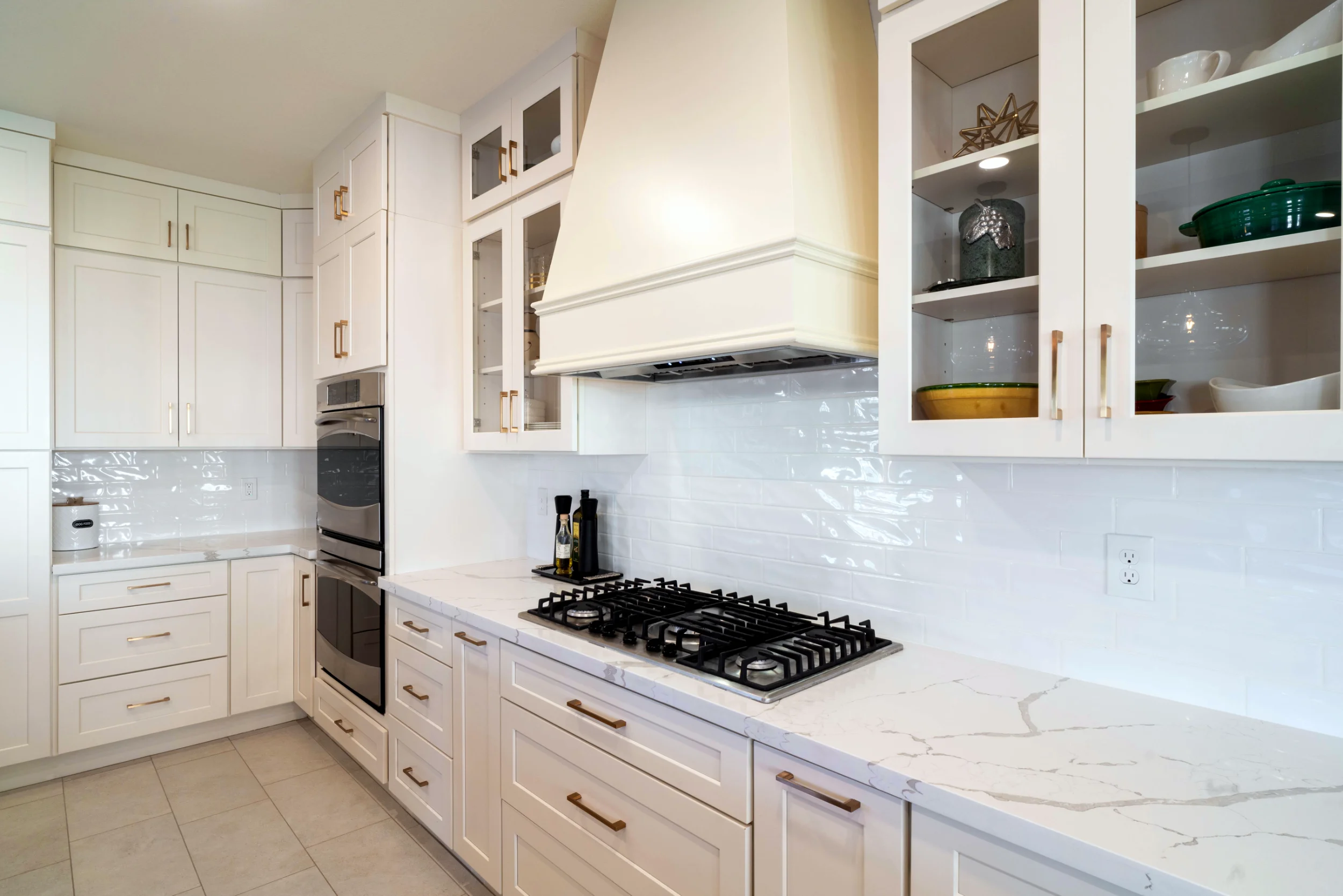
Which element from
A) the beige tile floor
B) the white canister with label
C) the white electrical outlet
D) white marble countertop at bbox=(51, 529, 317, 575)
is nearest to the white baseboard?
the beige tile floor

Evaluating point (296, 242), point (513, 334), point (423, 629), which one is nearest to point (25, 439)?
point (296, 242)

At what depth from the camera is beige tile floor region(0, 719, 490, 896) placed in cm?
221

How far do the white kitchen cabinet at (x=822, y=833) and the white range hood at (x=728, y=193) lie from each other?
2.71 feet

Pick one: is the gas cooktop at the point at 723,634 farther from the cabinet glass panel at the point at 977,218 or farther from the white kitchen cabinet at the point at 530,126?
the white kitchen cabinet at the point at 530,126

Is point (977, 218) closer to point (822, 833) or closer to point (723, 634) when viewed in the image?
point (723, 634)

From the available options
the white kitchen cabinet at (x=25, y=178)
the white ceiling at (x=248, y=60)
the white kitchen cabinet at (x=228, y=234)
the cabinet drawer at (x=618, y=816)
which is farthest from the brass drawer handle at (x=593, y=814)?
the white kitchen cabinet at (x=228, y=234)

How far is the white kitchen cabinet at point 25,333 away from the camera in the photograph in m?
2.69

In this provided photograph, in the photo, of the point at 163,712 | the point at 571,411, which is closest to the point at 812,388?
the point at 571,411

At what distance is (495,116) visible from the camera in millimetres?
2594

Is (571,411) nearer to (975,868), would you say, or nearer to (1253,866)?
(975,868)

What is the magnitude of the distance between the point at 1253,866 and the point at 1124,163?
3.28 feet

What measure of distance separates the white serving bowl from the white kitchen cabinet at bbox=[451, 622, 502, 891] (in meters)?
1.74

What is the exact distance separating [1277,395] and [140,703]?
3.92m

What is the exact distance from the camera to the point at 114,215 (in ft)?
10.3
